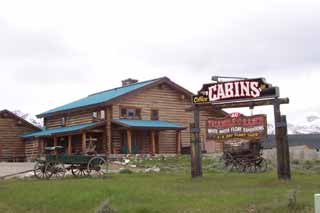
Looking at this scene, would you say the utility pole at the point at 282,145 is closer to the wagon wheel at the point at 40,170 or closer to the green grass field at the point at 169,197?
the green grass field at the point at 169,197

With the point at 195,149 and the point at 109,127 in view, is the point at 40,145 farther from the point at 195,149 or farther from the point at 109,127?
the point at 195,149

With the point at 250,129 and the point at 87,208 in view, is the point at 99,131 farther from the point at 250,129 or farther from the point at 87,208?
the point at 87,208

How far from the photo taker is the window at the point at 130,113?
1567 inches

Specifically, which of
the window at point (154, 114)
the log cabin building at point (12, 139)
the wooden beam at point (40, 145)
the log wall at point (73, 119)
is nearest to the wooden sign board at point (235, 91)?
the window at point (154, 114)

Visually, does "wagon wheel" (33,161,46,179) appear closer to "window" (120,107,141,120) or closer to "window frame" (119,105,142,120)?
"window frame" (119,105,142,120)

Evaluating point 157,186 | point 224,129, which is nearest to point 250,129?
point 224,129

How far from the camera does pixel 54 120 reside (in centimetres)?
4669

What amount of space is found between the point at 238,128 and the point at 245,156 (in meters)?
3.90

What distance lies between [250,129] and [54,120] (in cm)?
2979

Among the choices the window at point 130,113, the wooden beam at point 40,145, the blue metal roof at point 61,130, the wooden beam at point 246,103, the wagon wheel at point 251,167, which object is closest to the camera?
the wooden beam at point 246,103

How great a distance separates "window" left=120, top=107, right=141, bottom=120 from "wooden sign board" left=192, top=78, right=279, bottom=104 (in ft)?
65.5

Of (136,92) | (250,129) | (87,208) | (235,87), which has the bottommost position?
(87,208)

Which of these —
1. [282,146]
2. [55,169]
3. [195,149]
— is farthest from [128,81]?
[282,146]

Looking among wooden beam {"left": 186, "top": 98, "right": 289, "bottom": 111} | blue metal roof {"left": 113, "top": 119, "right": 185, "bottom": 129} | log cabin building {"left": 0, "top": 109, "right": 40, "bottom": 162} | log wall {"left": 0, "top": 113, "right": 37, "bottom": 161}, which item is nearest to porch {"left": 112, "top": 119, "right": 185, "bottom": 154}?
blue metal roof {"left": 113, "top": 119, "right": 185, "bottom": 129}
